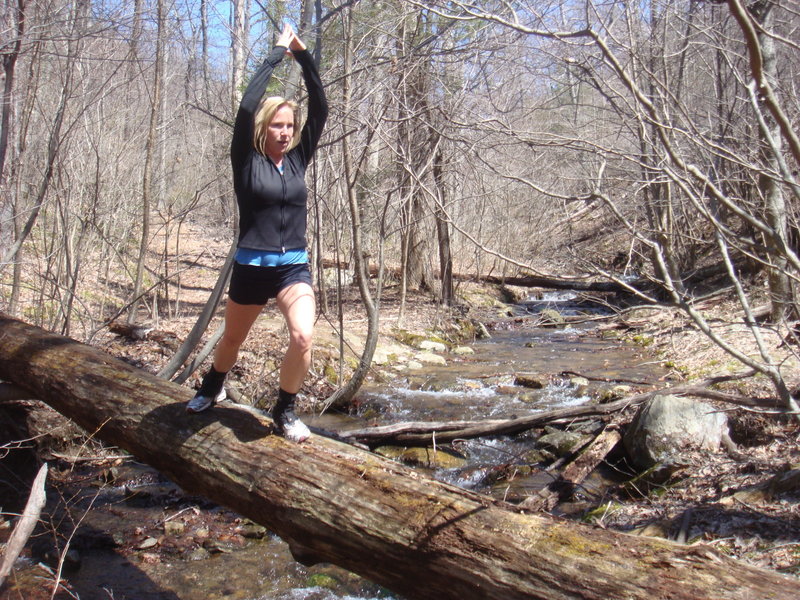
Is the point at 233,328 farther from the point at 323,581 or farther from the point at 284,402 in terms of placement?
the point at 323,581

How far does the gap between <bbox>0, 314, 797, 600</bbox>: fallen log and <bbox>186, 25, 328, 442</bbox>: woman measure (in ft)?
1.48

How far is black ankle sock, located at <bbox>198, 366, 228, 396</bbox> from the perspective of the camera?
397cm

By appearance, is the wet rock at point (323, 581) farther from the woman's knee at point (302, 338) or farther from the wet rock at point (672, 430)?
the wet rock at point (672, 430)

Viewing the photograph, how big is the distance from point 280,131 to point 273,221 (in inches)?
18.1

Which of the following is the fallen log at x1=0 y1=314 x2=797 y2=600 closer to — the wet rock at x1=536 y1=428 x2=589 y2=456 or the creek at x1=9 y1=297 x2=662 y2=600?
the creek at x1=9 y1=297 x2=662 y2=600

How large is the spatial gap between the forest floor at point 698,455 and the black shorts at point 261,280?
7.86 ft

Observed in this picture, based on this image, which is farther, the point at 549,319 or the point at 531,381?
the point at 531,381

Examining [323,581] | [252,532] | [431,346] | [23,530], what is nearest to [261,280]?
[23,530]

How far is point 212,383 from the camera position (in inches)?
157

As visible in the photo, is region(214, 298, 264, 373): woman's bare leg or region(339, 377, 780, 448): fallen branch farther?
region(339, 377, 780, 448): fallen branch

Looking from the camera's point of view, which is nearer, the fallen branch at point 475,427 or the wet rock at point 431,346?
the fallen branch at point 475,427

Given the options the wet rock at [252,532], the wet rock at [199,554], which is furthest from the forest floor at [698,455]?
the wet rock at [199,554]

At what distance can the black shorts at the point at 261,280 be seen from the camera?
11.5 feet

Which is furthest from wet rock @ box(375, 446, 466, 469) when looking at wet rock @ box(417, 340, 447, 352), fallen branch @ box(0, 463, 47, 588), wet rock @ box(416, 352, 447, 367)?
wet rock @ box(417, 340, 447, 352)
